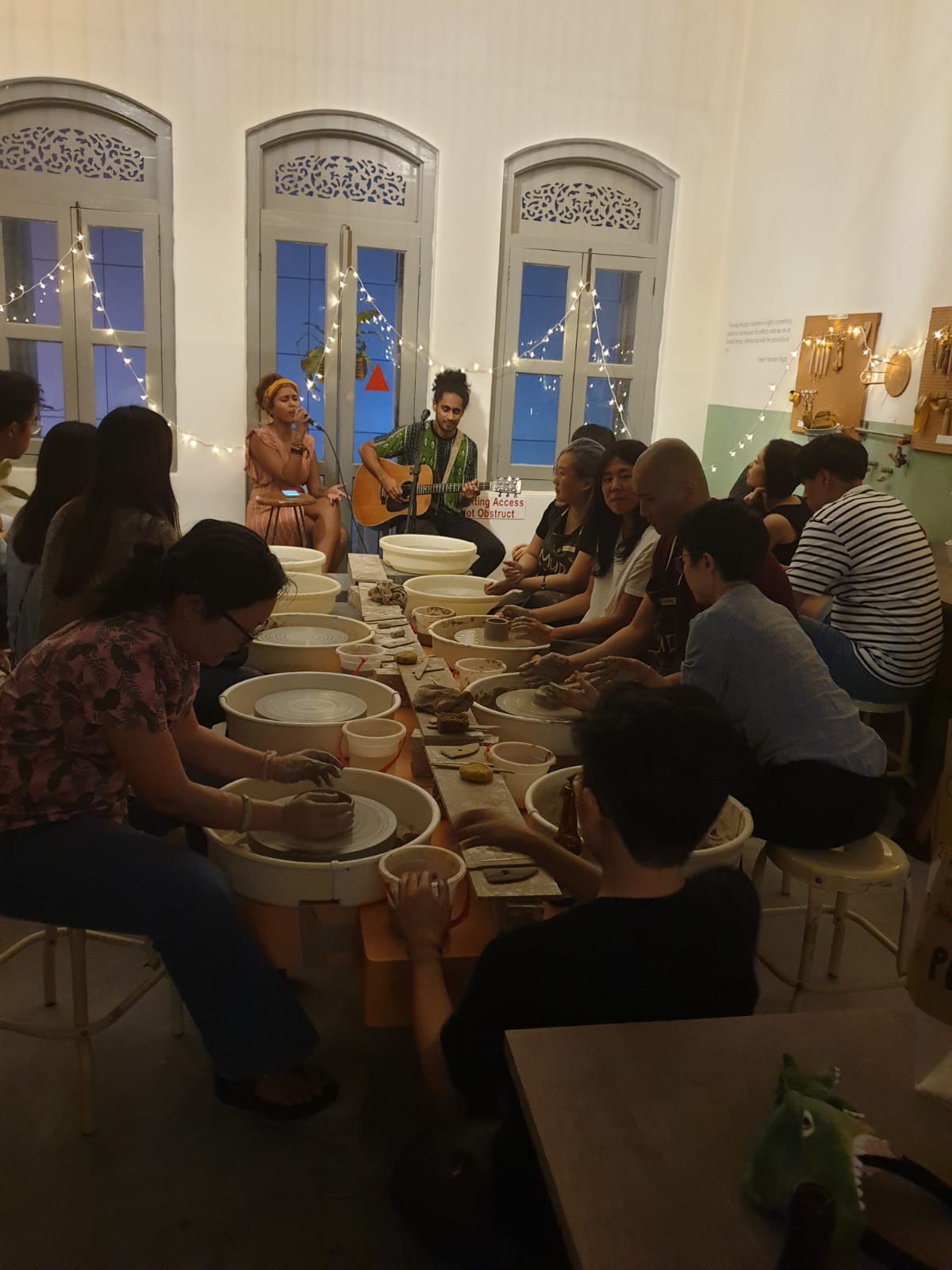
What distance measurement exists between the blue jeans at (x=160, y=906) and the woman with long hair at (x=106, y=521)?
0.76 m

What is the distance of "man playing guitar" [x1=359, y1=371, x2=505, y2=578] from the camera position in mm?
5789

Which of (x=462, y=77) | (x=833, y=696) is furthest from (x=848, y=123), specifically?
(x=833, y=696)

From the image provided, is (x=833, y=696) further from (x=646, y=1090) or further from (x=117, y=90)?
(x=117, y=90)

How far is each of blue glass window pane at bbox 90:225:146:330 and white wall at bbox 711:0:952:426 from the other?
3655mm

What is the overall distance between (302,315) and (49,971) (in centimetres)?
459

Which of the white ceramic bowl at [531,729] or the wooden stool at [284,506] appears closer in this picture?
the white ceramic bowl at [531,729]

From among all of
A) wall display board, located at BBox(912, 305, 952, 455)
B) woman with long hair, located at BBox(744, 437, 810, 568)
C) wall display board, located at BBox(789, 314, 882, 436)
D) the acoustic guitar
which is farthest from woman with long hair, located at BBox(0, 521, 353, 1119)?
the acoustic guitar

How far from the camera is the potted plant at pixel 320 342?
5.86 m

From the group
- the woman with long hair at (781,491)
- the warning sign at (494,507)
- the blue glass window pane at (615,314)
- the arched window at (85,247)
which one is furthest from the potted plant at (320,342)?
the woman with long hair at (781,491)

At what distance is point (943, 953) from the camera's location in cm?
90

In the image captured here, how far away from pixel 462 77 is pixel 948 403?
3.54 m

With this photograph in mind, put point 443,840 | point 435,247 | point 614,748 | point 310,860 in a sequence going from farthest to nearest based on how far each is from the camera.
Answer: point 435,247 < point 443,840 < point 310,860 < point 614,748

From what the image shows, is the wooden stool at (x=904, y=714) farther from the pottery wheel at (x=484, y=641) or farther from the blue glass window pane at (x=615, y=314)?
the blue glass window pane at (x=615, y=314)

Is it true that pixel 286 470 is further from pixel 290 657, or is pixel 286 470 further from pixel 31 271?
pixel 290 657
